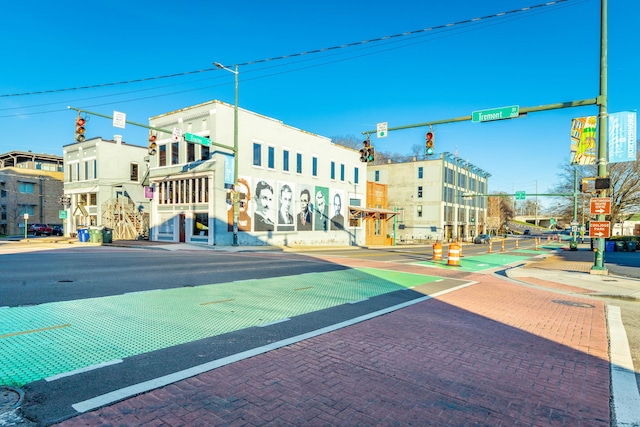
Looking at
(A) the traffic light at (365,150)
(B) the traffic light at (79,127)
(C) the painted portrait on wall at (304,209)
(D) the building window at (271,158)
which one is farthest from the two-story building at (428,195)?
(B) the traffic light at (79,127)

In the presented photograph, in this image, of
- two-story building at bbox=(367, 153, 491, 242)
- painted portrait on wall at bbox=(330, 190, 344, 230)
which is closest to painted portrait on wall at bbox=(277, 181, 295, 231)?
painted portrait on wall at bbox=(330, 190, 344, 230)

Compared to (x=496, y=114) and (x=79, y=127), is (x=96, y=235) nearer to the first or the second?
(x=79, y=127)

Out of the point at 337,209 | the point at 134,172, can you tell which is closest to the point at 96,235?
the point at 134,172

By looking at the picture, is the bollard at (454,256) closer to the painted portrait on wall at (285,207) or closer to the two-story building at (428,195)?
the painted portrait on wall at (285,207)

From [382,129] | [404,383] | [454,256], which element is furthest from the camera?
[382,129]

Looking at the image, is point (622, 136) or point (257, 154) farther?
point (257, 154)

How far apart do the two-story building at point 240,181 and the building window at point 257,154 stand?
82 millimetres

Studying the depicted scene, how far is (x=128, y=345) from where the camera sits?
194 inches

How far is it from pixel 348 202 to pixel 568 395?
121 feet

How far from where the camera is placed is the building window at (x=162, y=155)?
102 feet

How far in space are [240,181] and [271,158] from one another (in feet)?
13.7

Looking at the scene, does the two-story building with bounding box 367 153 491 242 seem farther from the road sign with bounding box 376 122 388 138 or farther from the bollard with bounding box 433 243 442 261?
the road sign with bounding box 376 122 388 138

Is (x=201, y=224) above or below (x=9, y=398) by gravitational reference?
above

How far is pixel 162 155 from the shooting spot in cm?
3145
